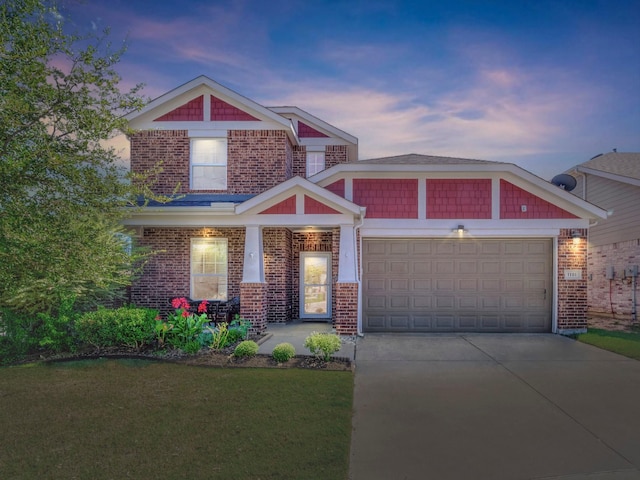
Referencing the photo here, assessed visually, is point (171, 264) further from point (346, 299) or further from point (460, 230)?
point (460, 230)

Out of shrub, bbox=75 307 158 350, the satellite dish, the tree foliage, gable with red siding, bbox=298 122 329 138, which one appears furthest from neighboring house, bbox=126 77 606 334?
gable with red siding, bbox=298 122 329 138

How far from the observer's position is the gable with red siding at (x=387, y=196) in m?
11.1

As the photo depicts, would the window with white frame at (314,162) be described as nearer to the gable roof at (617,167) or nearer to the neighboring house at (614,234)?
the neighboring house at (614,234)

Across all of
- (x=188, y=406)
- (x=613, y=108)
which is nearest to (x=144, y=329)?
(x=188, y=406)

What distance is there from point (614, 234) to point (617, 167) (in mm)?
2920

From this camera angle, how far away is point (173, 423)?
481 centimetres

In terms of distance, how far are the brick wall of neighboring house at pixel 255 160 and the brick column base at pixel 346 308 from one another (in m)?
4.45

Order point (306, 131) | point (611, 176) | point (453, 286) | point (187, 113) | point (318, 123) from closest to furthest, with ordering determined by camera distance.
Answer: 1. point (453, 286)
2. point (187, 113)
3. point (611, 176)
4. point (318, 123)
5. point (306, 131)

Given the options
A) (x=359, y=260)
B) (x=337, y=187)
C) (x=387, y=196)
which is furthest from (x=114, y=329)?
(x=387, y=196)

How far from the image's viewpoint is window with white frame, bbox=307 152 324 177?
1609cm

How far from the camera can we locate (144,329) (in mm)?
8461

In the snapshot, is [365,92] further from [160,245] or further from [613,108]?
[613,108]

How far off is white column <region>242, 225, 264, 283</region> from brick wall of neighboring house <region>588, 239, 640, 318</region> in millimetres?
12765

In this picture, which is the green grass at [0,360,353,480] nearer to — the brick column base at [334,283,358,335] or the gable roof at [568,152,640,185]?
the brick column base at [334,283,358,335]
